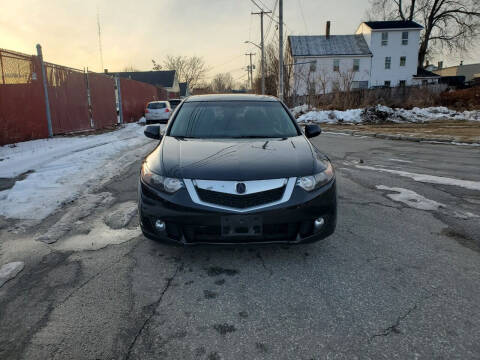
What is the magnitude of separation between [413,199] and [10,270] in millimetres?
4939

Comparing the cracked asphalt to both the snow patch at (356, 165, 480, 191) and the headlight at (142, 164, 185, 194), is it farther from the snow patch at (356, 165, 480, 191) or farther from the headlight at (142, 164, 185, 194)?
the snow patch at (356, 165, 480, 191)

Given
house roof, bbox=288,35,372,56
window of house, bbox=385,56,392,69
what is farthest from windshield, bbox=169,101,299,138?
window of house, bbox=385,56,392,69

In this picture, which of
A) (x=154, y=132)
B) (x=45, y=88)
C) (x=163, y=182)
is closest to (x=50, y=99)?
(x=45, y=88)

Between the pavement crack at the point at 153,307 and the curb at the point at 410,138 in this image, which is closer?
the pavement crack at the point at 153,307

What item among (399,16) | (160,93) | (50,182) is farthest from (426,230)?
(399,16)

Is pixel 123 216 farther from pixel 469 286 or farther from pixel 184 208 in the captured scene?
pixel 469 286

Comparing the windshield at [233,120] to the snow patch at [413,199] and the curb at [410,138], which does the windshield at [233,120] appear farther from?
the curb at [410,138]

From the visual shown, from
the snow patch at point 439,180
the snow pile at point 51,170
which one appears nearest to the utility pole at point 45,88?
the snow pile at point 51,170

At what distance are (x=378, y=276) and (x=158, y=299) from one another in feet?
5.74

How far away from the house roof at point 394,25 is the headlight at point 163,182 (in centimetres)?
5442

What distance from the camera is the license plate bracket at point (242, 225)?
8.45 ft

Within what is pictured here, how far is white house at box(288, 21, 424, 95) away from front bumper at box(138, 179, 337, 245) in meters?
48.3

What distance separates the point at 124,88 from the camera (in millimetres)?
21391

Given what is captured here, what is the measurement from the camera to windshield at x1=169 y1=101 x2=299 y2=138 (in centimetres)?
384
